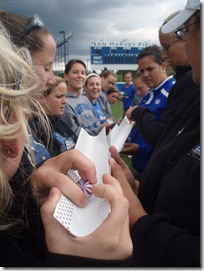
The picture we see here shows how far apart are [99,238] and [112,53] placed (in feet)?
95.7

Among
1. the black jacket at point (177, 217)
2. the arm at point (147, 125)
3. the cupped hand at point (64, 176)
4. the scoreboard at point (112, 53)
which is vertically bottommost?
the black jacket at point (177, 217)

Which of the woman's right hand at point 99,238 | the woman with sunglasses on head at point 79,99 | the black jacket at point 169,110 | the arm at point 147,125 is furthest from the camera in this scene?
the woman with sunglasses on head at point 79,99

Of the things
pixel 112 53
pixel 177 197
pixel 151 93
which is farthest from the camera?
pixel 112 53

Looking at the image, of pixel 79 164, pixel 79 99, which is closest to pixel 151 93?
pixel 79 99

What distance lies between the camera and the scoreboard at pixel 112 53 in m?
27.7

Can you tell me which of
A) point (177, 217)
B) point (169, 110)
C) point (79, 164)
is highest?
point (169, 110)

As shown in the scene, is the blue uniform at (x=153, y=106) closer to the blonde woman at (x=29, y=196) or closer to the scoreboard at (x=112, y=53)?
the blonde woman at (x=29, y=196)

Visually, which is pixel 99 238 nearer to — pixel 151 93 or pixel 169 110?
pixel 169 110

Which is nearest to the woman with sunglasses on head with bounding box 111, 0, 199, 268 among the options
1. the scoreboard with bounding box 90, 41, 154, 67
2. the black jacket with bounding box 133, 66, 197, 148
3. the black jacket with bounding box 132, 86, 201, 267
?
the black jacket with bounding box 132, 86, 201, 267

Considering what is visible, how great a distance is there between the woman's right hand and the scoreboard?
27.6m

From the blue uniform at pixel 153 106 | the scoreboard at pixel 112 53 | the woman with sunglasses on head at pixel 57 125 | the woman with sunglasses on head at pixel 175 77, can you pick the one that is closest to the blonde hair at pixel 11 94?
the woman with sunglasses on head at pixel 57 125

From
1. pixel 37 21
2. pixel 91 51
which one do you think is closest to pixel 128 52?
pixel 91 51

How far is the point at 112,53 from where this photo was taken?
28.4 metres

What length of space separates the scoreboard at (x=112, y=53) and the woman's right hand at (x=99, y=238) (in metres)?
27.6
